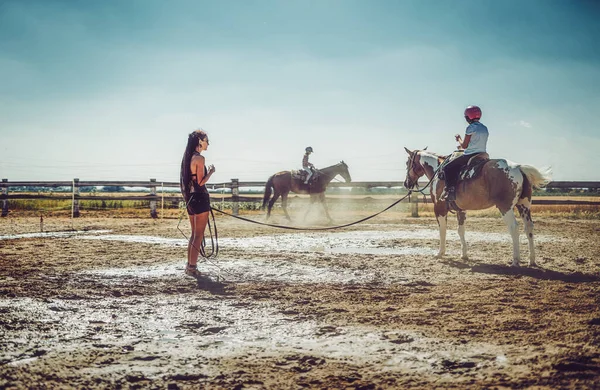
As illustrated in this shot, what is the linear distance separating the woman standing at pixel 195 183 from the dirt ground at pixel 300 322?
1.31ft

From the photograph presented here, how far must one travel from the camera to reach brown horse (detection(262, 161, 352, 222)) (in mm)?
17688

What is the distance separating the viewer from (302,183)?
17688mm

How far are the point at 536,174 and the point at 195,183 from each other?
5.04 meters

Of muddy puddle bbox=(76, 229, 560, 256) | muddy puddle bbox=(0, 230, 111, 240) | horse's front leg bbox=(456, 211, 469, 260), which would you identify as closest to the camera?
horse's front leg bbox=(456, 211, 469, 260)

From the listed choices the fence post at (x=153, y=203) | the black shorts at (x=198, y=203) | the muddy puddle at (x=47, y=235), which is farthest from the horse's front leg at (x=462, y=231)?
the fence post at (x=153, y=203)

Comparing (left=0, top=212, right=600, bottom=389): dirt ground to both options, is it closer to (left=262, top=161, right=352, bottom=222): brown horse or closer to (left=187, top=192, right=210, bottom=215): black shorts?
(left=187, top=192, right=210, bottom=215): black shorts

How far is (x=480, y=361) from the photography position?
3002 mm

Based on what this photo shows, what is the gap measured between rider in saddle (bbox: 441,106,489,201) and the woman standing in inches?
151

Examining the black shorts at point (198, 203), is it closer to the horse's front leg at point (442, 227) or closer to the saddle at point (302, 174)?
the horse's front leg at point (442, 227)

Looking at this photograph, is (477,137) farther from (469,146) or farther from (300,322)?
(300,322)

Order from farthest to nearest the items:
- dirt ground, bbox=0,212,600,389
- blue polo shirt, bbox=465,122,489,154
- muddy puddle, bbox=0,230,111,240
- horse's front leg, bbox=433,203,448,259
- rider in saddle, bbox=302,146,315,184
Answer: rider in saddle, bbox=302,146,315,184 → muddy puddle, bbox=0,230,111,240 → horse's front leg, bbox=433,203,448,259 → blue polo shirt, bbox=465,122,489,154 → dirt ground, bbox=0,212,600,389

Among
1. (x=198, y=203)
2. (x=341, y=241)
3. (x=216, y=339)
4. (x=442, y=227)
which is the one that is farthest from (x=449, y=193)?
(x=216, y=339)

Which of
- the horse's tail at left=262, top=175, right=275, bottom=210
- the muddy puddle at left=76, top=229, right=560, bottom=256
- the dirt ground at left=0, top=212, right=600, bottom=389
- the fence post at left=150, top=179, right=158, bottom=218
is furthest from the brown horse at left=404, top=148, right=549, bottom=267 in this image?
the fence post at left=150, top=179, right=158, bottom=218

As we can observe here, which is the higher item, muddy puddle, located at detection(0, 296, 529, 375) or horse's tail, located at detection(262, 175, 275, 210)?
horse's tail, located at detection(262, 175, 275, 210)
